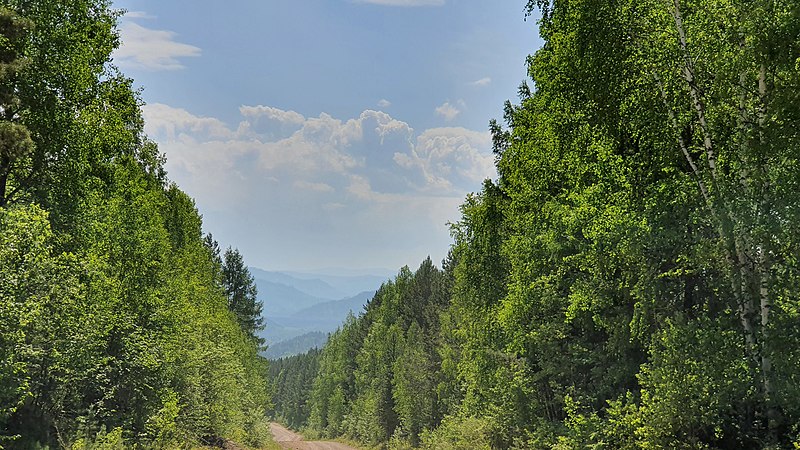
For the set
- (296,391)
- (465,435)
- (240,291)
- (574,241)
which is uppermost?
(240,291)

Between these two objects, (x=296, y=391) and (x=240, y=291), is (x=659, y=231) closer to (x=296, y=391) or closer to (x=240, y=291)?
(x=240, y=291)

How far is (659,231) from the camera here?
11.0 meters

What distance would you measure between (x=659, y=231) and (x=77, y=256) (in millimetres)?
14982

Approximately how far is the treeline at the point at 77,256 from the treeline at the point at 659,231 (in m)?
12.2

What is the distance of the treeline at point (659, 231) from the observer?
944 cm

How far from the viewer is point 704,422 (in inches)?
378

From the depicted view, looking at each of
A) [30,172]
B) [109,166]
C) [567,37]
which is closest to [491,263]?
[567,37]

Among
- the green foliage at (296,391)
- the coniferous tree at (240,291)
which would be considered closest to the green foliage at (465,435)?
the coniferous tree at (240,291)

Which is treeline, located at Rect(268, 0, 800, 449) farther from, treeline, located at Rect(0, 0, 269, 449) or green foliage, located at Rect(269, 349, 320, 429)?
green foliage, located at Rect(269, 349, 320, 429)

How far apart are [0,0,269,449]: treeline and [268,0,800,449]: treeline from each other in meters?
12.2

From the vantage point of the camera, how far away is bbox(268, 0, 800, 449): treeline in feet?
31.0

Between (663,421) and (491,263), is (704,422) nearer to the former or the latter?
(663,421)

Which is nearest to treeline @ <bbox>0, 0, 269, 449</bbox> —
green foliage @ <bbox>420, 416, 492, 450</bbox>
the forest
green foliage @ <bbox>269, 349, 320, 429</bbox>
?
the forest

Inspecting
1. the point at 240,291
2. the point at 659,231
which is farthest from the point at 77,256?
the point at 240,291
